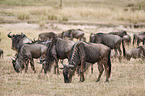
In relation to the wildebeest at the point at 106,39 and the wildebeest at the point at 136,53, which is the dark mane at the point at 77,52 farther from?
the wildebeest at the point at 136,53

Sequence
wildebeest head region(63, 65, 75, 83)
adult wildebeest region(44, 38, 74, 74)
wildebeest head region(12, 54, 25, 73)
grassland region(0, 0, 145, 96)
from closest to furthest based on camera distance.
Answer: grassland region(0, 0, 145, 96)
wildebeest head region(63, 65, 75, 83)
adult wildebeest region(44, 38, 74, 74)
wildebeest head region(12, 54, 25, 73)

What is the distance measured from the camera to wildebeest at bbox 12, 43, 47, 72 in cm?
1159

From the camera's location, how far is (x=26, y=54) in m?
11.9

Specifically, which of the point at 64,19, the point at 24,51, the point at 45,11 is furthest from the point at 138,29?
the point at 24,51

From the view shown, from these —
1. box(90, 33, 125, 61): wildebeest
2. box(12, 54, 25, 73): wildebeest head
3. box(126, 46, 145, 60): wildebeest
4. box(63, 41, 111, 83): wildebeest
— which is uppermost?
box(63, 41, 111, 83): wildebeest

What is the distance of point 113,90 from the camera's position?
799cm

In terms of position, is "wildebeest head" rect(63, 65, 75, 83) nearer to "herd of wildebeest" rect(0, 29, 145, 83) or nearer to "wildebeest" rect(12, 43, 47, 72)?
"herd of wildebeest" rect(0, 29, 145, 83)

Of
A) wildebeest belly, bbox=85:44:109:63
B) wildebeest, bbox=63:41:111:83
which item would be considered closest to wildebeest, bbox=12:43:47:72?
wildebeest, bbox=63:41:111:83

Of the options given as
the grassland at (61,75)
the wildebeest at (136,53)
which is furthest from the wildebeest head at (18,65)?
the wildebeest at (136,53)

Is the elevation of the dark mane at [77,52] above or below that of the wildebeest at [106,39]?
above

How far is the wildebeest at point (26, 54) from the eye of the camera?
11586mm

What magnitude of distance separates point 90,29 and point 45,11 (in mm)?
7990

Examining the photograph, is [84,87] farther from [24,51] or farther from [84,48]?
[24,51]

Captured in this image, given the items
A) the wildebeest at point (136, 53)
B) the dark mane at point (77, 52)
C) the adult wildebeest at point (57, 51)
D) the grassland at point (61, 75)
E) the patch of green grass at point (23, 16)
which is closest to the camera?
the grassland at point (61, 75)
